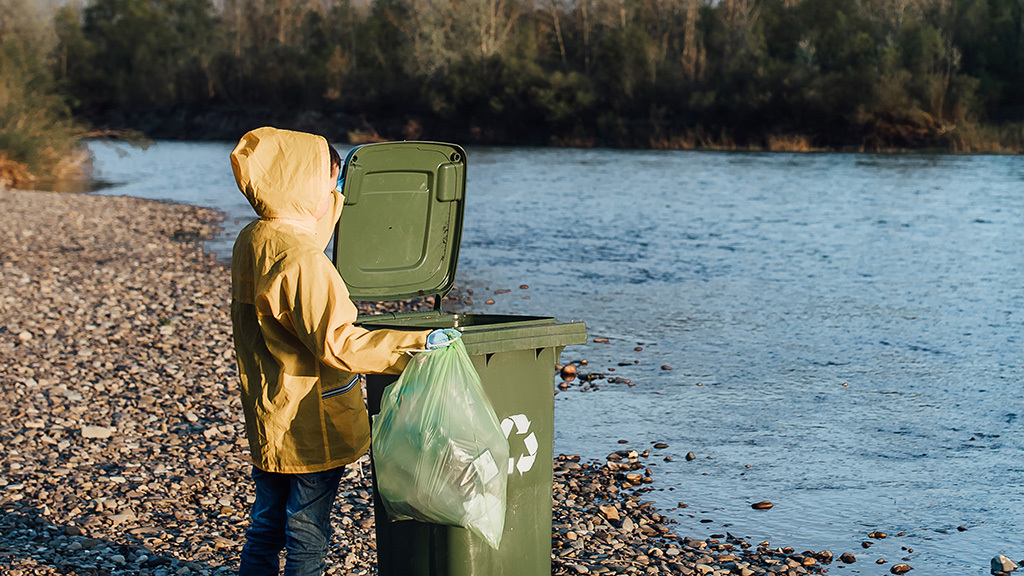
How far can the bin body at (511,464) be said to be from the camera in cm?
317

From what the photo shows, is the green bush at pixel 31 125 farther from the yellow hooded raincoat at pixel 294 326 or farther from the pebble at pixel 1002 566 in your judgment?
the pebble at pixel 1002 566

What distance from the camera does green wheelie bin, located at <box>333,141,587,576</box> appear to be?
319 cm

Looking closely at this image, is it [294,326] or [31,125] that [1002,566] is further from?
[31,125]

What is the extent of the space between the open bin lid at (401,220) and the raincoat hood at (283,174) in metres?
0.73

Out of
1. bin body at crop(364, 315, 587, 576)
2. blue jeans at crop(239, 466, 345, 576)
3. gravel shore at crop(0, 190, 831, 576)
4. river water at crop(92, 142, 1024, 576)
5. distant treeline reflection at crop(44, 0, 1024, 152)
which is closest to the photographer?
blue jeans at crop(239, 466, 345, 576)

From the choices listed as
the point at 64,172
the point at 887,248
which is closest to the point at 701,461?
the point at 887,248

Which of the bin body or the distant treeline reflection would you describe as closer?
the bin body

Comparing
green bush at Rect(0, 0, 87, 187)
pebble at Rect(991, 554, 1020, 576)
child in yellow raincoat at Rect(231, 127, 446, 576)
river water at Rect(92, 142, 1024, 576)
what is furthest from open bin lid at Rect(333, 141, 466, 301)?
green bush at Rect(0, 0, 87, 187)

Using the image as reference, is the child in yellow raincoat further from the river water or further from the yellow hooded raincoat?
the river water

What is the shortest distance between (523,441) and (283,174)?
114cm

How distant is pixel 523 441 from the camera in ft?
10.8

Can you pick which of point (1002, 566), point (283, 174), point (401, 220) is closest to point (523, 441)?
point (401, 220)

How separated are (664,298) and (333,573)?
828 cm

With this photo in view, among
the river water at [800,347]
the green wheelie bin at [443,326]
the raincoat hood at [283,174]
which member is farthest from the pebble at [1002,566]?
the raincoat hood at [283,174]
